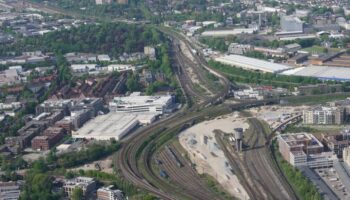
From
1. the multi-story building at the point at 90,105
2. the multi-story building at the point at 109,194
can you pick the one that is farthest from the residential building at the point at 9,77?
the multi-story building at the point at 109,194

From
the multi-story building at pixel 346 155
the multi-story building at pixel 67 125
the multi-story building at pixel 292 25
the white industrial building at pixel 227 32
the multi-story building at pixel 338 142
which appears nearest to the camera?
the multi-story building at pixel 346 155

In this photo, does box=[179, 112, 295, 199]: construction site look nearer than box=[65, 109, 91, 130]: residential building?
Yes

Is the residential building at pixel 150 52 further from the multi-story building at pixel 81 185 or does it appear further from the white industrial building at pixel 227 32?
the multi-story building at pixel 81 185

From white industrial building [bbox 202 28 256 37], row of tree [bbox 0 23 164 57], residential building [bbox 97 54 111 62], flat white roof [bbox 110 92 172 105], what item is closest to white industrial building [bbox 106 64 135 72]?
residential building [bbox 97 54 111 62]

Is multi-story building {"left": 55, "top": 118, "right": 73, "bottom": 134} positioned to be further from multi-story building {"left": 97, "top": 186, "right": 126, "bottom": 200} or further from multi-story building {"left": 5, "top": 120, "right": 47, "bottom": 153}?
multi-story building {"left": 97, "top": 186, "right": 126, "bottom": 200}

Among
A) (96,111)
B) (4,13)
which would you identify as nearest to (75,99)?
(96,111)

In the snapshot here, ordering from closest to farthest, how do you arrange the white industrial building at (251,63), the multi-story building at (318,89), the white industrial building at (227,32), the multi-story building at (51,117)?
the multi-story building at (51,117) < the multi-story building at (318,89) < the white industrial building at (251,63) < the white industrial building at (227,32)
